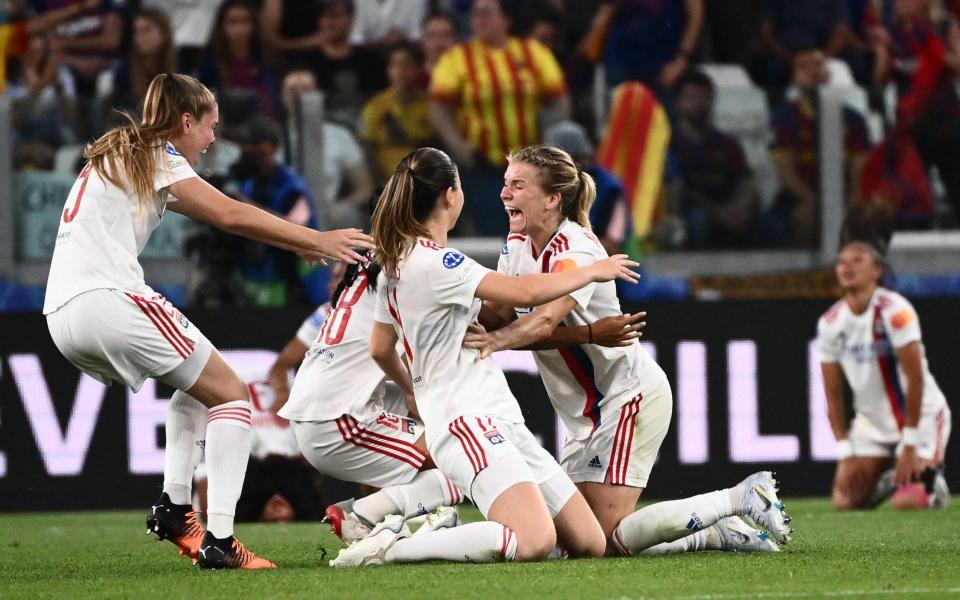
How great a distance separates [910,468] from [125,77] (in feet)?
19.8

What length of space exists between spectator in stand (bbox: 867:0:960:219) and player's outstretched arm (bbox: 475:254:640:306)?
631 cm

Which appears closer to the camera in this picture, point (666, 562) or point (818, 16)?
point (666, 562)

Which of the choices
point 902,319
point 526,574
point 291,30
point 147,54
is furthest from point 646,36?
point 526,574

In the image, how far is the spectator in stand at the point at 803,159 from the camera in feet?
34.5

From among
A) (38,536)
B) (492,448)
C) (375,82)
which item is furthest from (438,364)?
(375,82)

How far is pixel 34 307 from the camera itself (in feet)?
32.3

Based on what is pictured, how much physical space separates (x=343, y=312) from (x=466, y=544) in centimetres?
138

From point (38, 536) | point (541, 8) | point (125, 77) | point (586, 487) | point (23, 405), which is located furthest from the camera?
point (541, 8)

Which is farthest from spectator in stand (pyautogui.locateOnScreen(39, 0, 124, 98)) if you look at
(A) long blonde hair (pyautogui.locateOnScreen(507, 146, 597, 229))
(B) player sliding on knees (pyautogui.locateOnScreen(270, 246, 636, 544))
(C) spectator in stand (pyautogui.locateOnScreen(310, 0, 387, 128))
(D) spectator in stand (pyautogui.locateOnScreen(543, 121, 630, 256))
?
(A) long blonde hair (pyautogui.locateOnScreen(507, 146, 597, 229))

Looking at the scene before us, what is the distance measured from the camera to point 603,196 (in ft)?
33.7

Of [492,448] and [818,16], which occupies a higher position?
[818,16]

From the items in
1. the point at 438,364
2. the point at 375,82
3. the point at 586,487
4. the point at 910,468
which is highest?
the point at 375,82

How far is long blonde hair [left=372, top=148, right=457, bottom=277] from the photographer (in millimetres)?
5488

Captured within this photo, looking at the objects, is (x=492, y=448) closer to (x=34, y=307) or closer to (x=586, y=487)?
(x=586, y=487)
